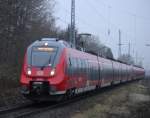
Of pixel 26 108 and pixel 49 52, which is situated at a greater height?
pixel 49 52

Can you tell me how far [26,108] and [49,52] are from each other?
127 inches

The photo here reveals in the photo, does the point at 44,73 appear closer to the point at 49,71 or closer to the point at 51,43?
the point at 49,71

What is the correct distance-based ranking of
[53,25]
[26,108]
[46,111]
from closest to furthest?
[46,111] < [26,108] < [53,25]

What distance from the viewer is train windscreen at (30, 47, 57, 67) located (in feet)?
71.7

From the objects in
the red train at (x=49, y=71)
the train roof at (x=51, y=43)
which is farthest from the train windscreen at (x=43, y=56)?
the train roof at (x=51, y=43)

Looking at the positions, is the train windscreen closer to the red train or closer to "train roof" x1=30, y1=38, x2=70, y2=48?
the red train

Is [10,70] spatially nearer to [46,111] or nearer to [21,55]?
[21,55]

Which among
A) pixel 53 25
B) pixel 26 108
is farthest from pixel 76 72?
pixel 53 25

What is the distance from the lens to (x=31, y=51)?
2253 cm

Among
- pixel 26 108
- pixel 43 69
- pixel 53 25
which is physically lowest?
pixel 26 108

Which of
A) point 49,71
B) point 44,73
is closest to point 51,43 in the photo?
point 49,71

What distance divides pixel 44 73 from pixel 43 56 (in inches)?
41.9

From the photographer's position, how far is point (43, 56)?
870 inches

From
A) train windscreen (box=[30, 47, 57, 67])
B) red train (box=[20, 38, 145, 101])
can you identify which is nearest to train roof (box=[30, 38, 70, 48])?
red train (box=[20, 38, 145, 101])
